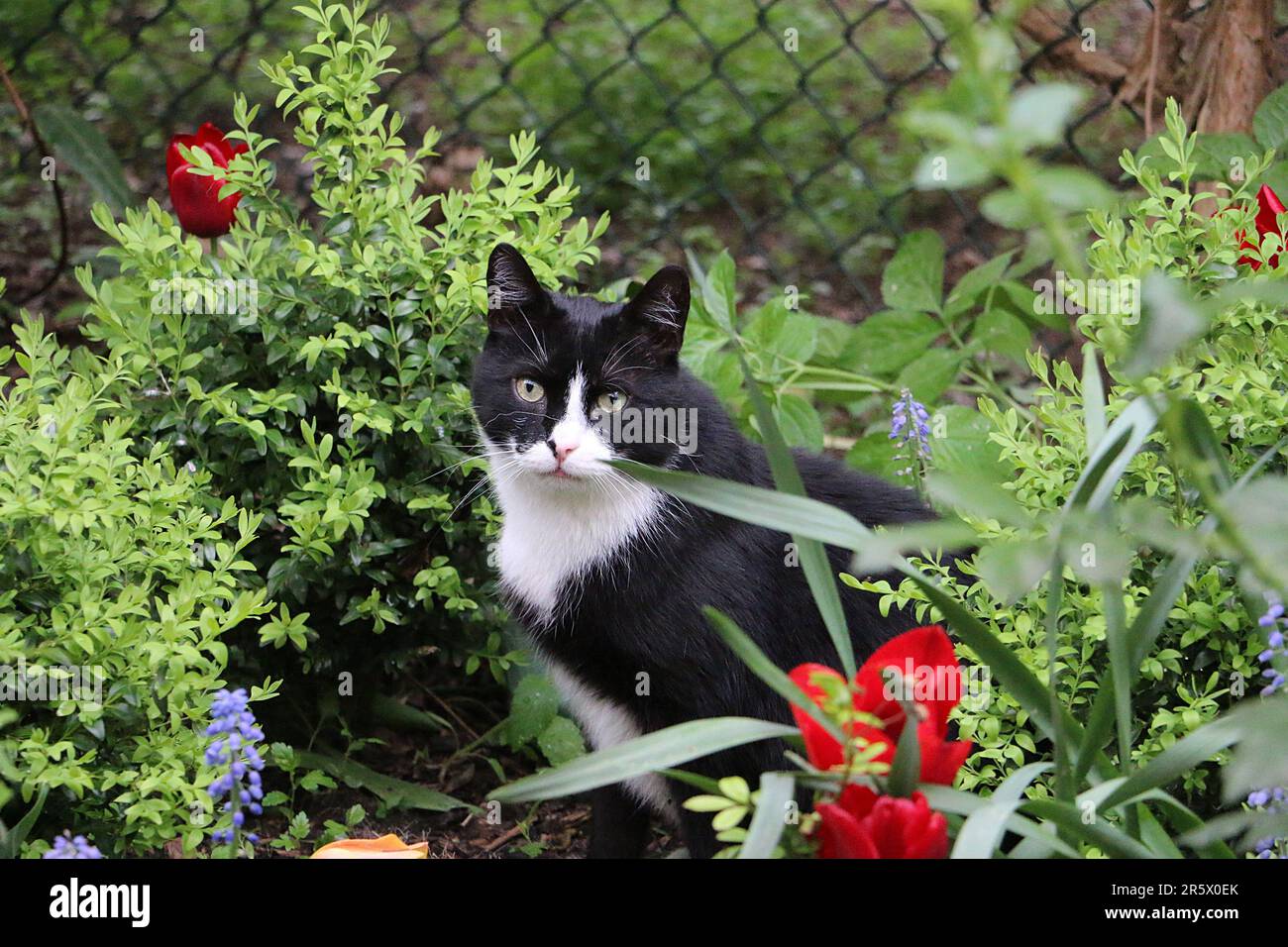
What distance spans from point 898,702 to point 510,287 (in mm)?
978

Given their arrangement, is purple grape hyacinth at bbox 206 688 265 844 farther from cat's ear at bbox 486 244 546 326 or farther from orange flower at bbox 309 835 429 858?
cat's ear at bbox 486 244 546 326

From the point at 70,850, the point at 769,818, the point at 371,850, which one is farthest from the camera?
the point at 371,850

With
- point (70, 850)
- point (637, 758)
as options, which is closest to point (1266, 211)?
point (637, 758)

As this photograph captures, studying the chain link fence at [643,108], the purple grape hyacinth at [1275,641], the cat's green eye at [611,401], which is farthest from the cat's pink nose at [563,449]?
the chain link fence at [643,108]

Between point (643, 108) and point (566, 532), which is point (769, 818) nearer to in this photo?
point (566, 532)

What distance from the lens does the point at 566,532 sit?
6.66 feet

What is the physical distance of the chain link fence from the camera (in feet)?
12.3

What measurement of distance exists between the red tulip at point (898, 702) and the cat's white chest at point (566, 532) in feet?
2.16

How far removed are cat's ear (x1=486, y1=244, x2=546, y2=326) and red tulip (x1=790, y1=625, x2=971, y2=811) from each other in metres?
0.89

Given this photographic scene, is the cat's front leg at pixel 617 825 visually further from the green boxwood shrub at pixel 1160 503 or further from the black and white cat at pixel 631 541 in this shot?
the green boxwood shrub at pixel 1160 503

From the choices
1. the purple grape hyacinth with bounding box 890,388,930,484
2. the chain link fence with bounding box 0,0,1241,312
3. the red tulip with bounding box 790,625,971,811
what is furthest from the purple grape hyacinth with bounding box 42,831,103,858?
the chain link fence with bounding box 0,0,1241,312
